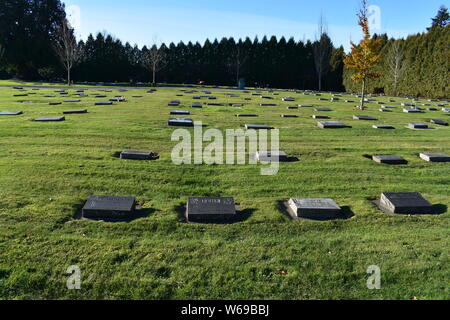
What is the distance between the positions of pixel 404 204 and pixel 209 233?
3466 mm

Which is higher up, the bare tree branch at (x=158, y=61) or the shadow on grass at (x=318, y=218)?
the bare tree branch at (x=158, y=61)

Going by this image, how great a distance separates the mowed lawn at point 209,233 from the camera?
3.86 metres

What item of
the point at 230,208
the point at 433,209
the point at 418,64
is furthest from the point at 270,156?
the point at 418,64

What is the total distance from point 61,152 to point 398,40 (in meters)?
38.3

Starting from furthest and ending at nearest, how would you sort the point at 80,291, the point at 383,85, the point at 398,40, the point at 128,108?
the point at 383,85, the point at 398,40, the point at 128,108, the point at 80,291

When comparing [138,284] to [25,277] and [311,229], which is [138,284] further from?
[311,229]

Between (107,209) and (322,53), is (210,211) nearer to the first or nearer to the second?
(107,209)

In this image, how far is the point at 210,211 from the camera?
5430 mm

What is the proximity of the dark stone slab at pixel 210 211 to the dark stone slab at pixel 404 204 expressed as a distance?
109 inches

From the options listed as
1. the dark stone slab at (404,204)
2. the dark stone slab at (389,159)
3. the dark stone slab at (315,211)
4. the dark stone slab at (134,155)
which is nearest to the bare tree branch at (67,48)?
the dark stone slab at (134,155)

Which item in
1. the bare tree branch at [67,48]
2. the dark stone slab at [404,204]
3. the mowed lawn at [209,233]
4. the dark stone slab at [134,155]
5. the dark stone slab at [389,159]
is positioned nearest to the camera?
the mowed lawn at [209,233]

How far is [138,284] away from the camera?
3840mm

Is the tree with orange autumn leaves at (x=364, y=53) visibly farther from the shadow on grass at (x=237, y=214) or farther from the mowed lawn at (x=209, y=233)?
the shadow on grass at (x=237, y=214)

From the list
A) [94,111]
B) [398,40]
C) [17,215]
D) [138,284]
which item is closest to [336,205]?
[138,284]
